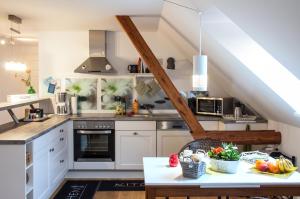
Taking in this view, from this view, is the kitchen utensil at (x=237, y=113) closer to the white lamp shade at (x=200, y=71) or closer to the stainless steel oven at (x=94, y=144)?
the stainless steel oven at (x=94, y=144)

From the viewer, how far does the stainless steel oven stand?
4.74 metres

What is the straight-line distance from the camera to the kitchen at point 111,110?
3.55 meters

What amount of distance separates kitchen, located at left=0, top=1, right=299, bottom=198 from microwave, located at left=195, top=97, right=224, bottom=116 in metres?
0.03

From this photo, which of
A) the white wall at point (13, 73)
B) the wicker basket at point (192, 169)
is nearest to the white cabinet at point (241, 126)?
the wicker basket at point (192, 169)

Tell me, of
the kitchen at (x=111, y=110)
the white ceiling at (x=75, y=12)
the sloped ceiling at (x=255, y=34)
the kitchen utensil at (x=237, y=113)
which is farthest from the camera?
the kitchen utensil at (x=237, y=113)

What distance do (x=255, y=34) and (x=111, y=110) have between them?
3.77 meters

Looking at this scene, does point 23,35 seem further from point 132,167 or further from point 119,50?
point 132,167

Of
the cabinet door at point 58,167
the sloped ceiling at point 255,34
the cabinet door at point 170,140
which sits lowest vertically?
the cabinet door at point 58,167

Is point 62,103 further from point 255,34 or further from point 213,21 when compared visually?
point 255,34

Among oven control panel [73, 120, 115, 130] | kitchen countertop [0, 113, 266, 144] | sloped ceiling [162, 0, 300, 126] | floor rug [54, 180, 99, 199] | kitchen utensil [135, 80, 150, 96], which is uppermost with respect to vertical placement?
sloped ceiling [162, 0, 300, 126]

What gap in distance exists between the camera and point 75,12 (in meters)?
3.90

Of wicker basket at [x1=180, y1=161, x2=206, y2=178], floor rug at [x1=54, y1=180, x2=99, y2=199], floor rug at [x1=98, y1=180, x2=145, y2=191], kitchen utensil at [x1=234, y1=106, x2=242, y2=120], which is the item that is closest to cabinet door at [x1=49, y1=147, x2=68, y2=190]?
floor rug at [x1=54, y1=180, x2=99, y2=199]

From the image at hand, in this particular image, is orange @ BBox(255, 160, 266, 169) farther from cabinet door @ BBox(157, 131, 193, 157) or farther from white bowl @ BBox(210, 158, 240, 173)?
cabinet door @ BBox(157, 131, 193, 157)

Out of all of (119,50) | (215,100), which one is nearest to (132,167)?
(215,100)
